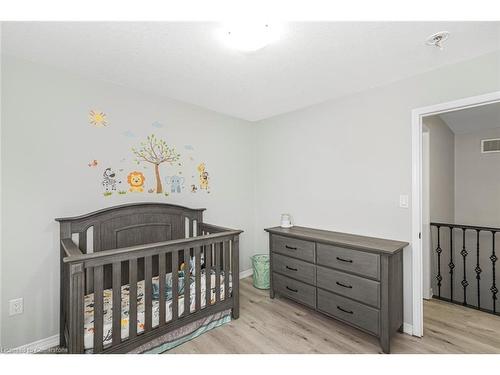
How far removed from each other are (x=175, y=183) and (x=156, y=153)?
0.38 m

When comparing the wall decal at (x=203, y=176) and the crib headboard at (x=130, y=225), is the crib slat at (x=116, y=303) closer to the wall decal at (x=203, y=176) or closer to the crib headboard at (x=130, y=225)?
the crib headboard at (x=130, y=225)

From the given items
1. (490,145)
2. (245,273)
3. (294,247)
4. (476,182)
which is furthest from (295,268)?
(490,145)

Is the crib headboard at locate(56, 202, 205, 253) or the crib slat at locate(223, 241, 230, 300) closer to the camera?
the crib headboard at locate(56, 202, 205, 253)

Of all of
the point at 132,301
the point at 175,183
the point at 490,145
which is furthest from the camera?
the point at 490,145

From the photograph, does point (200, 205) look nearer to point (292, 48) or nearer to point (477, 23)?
point (292, 48)

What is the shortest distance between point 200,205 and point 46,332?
1.73 m

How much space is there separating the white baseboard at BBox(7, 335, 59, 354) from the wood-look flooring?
97 centimetres

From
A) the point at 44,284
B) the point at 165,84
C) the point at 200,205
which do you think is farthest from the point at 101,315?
the point at 165,84

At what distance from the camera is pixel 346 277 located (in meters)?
2.14

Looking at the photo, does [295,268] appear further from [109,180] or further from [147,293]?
[109,180]

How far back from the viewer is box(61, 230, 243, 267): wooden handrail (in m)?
1.53

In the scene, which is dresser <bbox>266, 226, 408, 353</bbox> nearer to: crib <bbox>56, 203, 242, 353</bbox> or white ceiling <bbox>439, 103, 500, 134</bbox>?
crib <bbox>56, 203, 242, 353</bbox>

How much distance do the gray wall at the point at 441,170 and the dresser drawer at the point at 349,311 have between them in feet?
6.42

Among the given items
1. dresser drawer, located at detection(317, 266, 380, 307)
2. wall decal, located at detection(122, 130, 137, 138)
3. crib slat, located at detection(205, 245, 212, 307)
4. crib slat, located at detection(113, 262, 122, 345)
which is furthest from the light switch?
wall decal, located at detection(122, 130, 137, 138)
